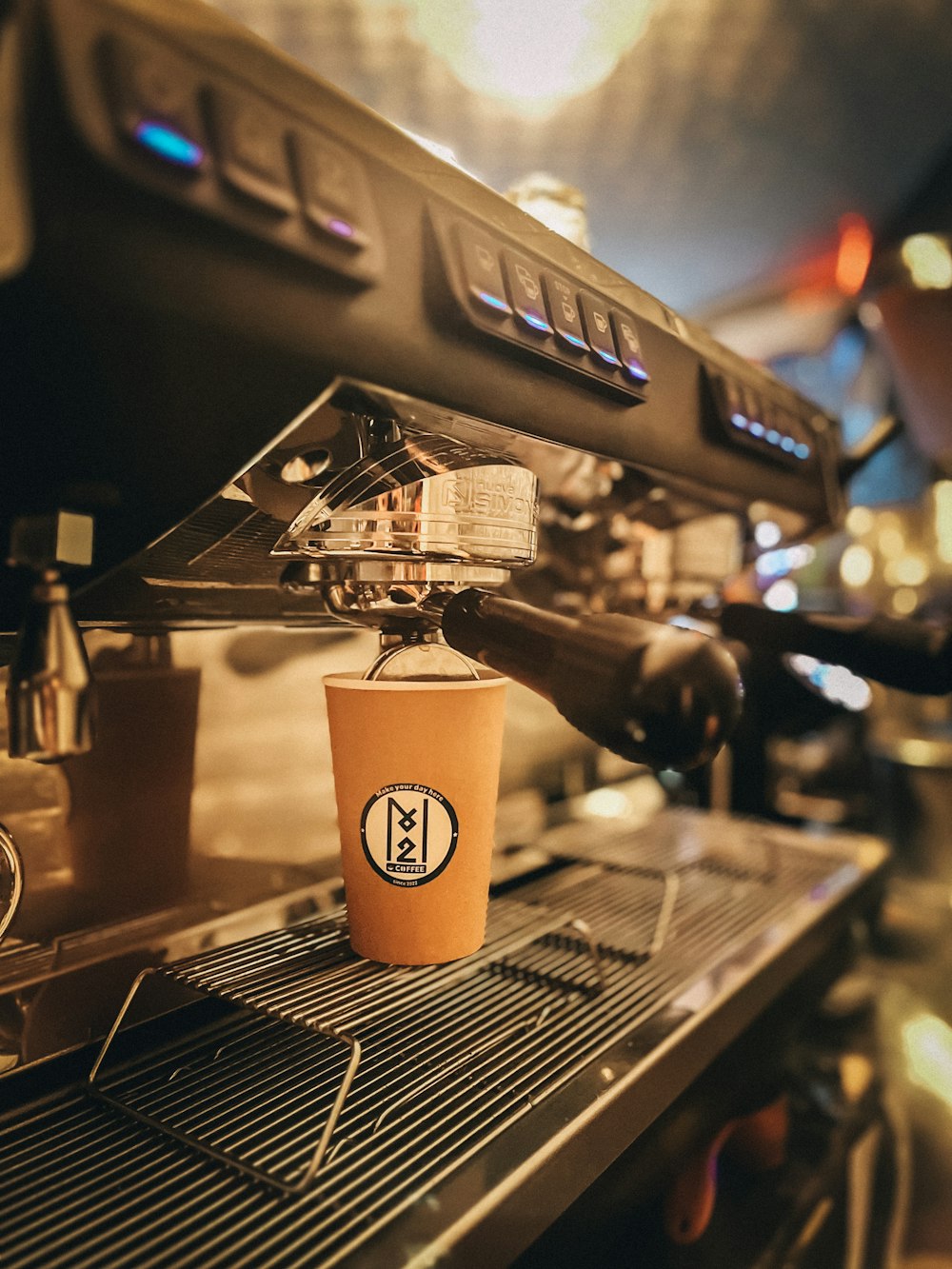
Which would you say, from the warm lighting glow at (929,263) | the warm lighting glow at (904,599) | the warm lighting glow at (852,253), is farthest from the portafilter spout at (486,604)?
the warm lighting glow at (852,253)

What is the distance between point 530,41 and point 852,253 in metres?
1.64

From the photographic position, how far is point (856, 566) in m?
2.21

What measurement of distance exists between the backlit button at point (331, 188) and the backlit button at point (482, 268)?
0.18 ft

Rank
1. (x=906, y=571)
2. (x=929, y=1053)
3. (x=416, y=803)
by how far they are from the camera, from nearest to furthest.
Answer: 1. (x=416, y=803)
2. (x=929, y=1053)
3. (x=906, y=571)

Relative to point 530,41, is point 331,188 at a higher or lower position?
lower

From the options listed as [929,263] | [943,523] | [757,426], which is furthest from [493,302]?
[943,523]

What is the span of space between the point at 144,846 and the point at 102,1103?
0.57 ft

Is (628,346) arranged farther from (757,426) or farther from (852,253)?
(852,253)

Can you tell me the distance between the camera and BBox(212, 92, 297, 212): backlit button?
0.86 feet

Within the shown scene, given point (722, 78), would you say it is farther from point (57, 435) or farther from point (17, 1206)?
point (17, 1206)

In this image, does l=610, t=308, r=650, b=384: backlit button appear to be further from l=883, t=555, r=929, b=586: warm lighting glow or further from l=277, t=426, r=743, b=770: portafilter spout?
l=883, t=555, r=929, b=586: warm lighting glow

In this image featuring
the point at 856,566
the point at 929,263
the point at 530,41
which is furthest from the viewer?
the point at 856,566

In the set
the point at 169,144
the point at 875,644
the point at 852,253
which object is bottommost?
the point at 875,644

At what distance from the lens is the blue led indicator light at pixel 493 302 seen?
349 mm
